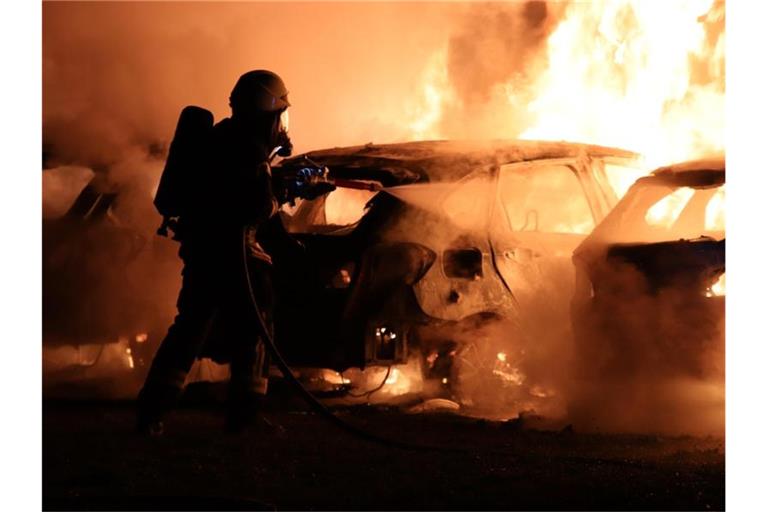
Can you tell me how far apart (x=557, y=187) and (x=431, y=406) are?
5.94ft

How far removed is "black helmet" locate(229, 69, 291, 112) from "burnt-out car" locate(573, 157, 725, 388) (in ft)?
6.87

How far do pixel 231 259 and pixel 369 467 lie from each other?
4.94 ft

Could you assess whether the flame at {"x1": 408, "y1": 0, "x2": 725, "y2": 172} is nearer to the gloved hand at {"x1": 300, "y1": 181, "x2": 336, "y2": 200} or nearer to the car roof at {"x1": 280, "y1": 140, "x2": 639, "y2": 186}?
the car roof at {"x1": 280, "y1": 140, "x2": 639, "y2": 186}

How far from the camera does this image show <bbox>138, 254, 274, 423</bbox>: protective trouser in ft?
17.9

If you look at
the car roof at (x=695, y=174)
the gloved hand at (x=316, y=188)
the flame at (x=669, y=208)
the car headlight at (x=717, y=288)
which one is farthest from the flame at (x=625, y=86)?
the gloved hand at (x=316, y=188)

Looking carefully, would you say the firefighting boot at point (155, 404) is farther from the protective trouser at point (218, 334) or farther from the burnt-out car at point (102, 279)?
the burnt-out car at point (102, 279)

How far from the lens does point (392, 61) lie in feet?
25.2

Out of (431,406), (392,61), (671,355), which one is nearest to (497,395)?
(431,406)

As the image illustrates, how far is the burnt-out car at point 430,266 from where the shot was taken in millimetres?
6031

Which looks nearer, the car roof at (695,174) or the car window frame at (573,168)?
the car roof at (695,174)

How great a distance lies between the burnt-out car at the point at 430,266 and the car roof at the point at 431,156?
1cm

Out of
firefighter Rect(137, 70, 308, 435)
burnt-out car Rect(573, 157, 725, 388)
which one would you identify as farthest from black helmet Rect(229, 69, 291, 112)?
burnt-out car Rect(573, 157, 725, 388)

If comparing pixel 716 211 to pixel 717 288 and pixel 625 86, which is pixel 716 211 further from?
pixel 625 86

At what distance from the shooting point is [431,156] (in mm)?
6484
